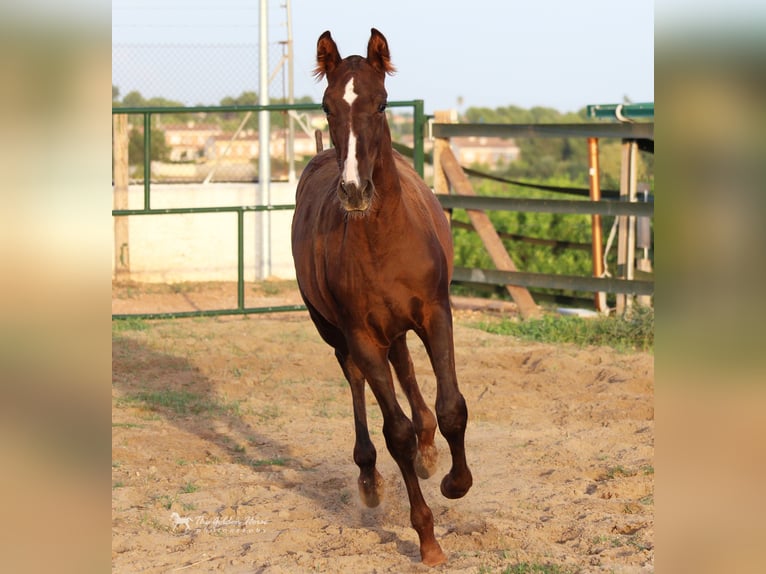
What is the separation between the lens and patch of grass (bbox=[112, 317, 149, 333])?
34.2ft

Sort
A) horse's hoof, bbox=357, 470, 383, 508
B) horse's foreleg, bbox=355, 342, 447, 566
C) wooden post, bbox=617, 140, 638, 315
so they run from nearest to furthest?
1. horse's foreleg, bbox=355, 342, 447, 566
2. horse's hoof, bbox=357, 470, 383, 508
3. wooden post, bbox=617, 140, 638, 315

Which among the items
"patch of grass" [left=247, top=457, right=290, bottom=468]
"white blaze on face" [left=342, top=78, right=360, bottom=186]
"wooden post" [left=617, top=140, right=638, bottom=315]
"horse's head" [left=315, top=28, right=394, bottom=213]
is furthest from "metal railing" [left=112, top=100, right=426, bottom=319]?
"white blaze on face" [left=342, top=78, right=360, bottom=186]

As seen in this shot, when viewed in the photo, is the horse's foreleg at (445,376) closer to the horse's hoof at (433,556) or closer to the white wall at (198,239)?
the horse's hoof at (433,556)

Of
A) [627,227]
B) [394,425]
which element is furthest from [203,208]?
[394,425]

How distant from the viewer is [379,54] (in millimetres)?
4215

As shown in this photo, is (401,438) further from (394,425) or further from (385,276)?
(385,276)

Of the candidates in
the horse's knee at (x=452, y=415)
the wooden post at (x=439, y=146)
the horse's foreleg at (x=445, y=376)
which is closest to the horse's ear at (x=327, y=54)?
the horse's foreleg at (x=445, y=376)

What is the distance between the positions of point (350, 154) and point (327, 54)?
59 cm

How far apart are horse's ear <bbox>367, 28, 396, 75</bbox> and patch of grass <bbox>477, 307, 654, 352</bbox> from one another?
558cm

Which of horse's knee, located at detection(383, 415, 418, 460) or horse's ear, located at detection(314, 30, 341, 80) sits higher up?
horse's ear, located at detection(314, 30, 341, 80)

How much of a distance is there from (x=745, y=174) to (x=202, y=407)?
6.75m

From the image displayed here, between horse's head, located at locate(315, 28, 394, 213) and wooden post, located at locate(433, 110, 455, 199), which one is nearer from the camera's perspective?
horse's head, located at locate(315, 28, 394, 213)

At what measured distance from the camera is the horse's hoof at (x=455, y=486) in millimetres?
4652

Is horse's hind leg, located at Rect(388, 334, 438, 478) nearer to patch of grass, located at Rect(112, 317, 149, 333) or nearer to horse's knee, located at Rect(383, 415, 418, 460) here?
horse's knee, located at Rect(383, 415, 418, 460)
